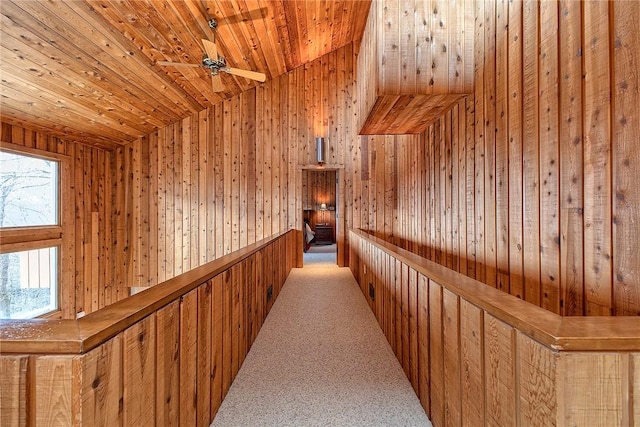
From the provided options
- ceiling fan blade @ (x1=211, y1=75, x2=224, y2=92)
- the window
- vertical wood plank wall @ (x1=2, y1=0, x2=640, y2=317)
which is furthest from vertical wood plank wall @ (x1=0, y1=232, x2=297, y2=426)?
the window

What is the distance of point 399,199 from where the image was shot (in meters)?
5.53

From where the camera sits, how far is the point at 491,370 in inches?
41.9

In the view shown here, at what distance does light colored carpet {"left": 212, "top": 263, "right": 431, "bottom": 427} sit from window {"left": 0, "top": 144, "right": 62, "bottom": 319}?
157 inches

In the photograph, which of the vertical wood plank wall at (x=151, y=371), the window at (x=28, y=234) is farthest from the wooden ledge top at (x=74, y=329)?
the window at (x=28, y=234)

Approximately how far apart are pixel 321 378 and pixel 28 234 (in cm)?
501

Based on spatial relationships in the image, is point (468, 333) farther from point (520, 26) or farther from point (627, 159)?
point (520, 26)

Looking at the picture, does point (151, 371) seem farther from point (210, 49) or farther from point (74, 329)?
point (210, 49)

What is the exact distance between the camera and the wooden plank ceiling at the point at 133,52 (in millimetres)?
3045

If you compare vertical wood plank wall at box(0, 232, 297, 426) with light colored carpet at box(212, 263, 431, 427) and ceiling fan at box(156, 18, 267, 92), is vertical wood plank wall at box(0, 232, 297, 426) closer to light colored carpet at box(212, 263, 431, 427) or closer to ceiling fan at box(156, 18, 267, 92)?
light colored carpet at box(212, 263, 431, 427)

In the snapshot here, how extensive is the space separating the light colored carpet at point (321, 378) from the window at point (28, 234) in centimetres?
399

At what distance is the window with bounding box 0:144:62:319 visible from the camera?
4.31 meters

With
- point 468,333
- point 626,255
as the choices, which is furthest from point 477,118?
point 468,333

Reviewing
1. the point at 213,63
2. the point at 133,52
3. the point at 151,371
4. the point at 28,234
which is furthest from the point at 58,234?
the point at 151,371

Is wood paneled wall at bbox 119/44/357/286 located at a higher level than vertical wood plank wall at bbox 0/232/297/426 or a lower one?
higher
